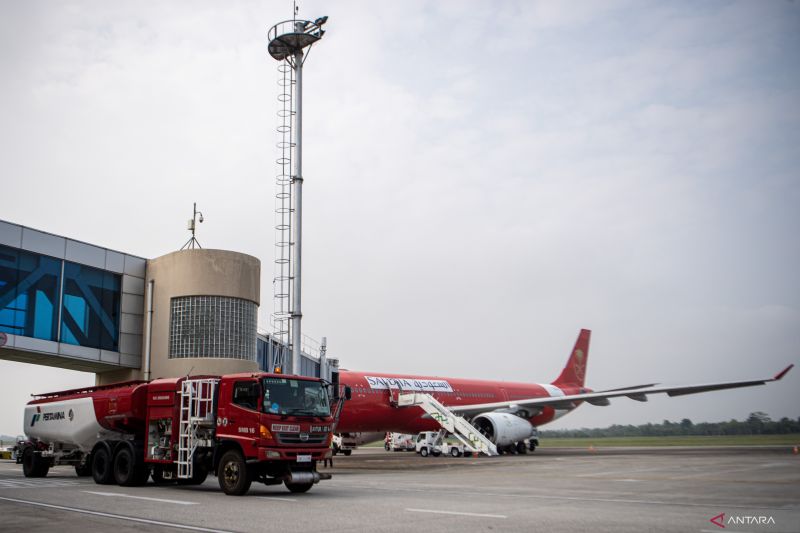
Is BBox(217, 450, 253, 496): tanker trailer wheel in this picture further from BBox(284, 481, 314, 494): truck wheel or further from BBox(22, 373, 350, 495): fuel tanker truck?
BBox(284, 481, 314, 494): truck wheel

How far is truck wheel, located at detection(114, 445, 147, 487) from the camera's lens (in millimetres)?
16312

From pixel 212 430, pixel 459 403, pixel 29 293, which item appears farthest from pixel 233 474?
pixel 459 403

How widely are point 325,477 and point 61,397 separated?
997cm

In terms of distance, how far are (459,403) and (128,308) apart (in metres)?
17.8

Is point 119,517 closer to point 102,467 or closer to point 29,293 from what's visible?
point 102,467

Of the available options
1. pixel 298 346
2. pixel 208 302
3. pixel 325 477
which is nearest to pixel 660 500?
pixel 325 477

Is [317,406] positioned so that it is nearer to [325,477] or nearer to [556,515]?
[325,477]

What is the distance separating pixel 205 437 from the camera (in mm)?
15258

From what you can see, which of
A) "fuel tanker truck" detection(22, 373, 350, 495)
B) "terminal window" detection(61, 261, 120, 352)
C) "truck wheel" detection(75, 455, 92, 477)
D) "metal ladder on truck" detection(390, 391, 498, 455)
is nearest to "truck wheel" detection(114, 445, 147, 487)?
"fuel tanker truck" detection(22, 373, 350, 495)

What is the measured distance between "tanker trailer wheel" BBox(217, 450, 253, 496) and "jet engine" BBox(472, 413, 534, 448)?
65.1ft

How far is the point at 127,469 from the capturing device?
1648 centimetres

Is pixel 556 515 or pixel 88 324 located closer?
pixel 556 515

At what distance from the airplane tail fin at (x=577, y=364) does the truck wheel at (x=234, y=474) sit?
39.6 meters

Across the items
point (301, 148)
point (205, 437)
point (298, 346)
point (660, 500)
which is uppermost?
point (301, 148)
